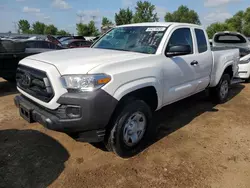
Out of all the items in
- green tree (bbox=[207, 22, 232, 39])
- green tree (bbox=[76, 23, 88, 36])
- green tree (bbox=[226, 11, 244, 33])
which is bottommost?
green tree (bbox=[76, 23, 88, 36])

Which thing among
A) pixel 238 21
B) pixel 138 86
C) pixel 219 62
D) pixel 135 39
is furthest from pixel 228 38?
pixel 238 21

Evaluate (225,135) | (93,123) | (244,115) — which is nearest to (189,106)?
(244,115)

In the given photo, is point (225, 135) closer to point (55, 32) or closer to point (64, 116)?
point (64, 116)

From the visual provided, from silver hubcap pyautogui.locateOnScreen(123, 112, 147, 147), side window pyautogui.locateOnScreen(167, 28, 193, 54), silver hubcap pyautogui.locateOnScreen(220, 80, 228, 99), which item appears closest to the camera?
silver hubcap pyautogui.locateOnScreen(123, 112, 147, 147)

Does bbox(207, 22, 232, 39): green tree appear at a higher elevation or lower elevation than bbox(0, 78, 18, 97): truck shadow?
higher

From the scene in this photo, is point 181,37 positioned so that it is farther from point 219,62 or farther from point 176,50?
point 219,62

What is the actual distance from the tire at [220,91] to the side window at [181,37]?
1761mm

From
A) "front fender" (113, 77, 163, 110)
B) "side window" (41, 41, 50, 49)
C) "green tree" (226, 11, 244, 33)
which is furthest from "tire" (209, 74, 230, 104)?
"green tree" (226, 11, 244, 33)

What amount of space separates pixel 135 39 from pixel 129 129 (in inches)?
62.5

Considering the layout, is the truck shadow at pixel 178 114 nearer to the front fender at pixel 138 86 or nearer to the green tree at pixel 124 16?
the front fender at pixel 138 86

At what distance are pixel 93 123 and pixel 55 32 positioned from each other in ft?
256

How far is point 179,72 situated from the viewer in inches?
156

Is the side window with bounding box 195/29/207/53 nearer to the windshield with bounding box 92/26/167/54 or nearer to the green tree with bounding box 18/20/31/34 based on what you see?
the windshield with bounding box 92/26/167/54

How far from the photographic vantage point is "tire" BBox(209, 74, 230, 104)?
18.9 feet
